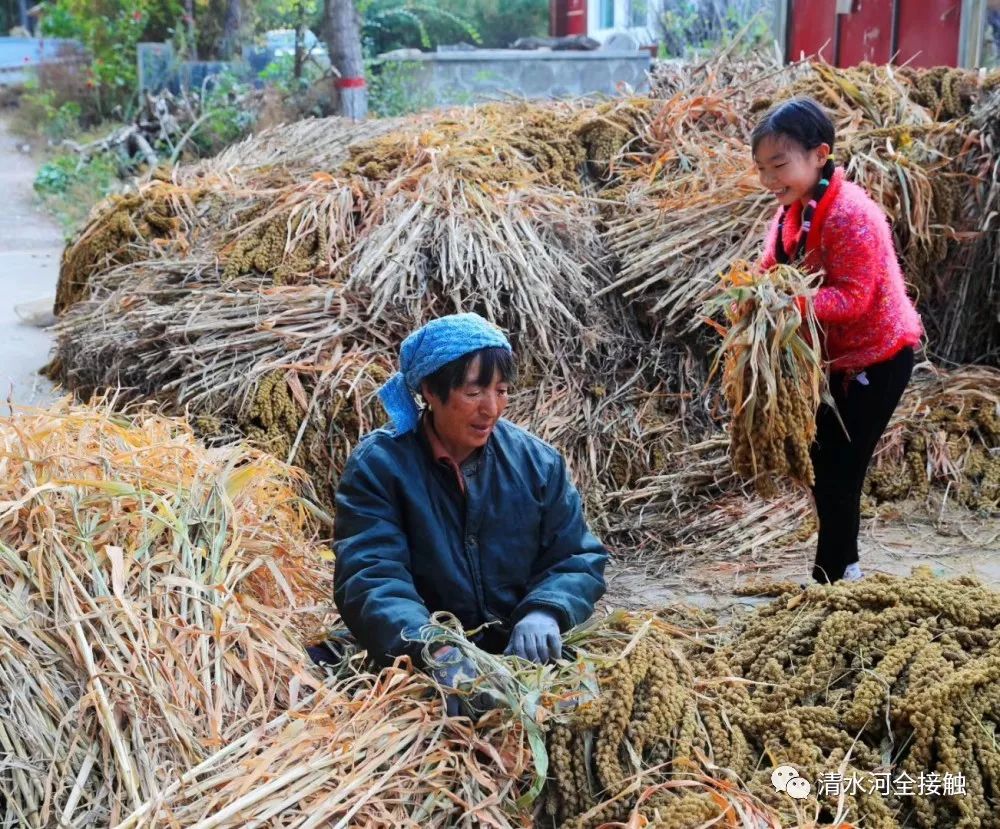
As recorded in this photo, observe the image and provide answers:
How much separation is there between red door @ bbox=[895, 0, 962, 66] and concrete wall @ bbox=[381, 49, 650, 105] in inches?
229

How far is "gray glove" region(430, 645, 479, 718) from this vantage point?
233 cm

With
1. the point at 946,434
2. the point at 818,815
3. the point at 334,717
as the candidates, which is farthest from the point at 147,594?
the point at 946,434

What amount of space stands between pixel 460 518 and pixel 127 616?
0.74m

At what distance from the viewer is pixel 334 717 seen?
234 centimetres

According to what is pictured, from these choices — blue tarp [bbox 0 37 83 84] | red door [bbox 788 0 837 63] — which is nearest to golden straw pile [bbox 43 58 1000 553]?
red door [bbox 788 0 837 63]

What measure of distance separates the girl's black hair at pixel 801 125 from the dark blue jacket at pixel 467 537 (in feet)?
3.93

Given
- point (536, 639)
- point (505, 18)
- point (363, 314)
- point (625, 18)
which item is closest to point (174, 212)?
point (363, 314)

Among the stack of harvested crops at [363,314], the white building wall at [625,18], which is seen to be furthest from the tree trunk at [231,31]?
the stack of harvested crops at [363,314]

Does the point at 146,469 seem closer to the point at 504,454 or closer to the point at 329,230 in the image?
the point at 504,454

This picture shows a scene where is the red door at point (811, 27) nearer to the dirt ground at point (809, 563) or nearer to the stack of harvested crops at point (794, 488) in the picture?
the stack of harvested crops at point (794, 488)

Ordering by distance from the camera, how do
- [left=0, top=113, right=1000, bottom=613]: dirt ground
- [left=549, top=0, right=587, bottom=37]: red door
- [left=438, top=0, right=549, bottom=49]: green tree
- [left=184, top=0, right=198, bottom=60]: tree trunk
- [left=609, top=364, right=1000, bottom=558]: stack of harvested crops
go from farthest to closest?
[left=438, top=0, right=549, bottom=49]: green tree < [left=549, top=0, right=587, bottom=37]: red door < [left=184, top=0, right=198, bottom=60]: tree trunk < [left=609, top=364, right=1000, bottom=558]: stack of harvested crops < [left=0, top=113, right=1000, bottom=613]: dirt ground

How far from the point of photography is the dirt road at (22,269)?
20.0 ft

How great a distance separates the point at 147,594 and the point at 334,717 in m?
0.48

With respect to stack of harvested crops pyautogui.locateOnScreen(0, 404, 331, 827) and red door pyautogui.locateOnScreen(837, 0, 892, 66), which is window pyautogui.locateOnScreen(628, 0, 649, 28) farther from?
stack of harvested crops pyautogui.locateOnScreen(0, 404, 331, 827)
